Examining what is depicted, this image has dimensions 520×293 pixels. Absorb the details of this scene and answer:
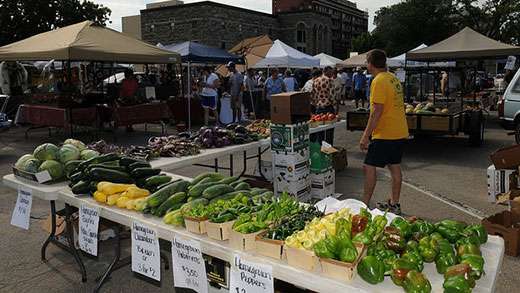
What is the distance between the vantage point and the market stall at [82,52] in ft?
34.1

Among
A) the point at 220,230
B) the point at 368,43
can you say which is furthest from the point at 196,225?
the point at 368,43

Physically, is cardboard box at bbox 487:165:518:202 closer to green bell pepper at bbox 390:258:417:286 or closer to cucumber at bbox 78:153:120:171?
green bell pepper at bbox 390:258:417:286

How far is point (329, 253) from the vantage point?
6.98 feet

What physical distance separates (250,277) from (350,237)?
541 millimetres

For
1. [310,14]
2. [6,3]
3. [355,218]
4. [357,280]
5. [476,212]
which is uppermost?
[310,14]

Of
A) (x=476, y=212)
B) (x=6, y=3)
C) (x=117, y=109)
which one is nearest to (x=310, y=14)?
(x=6, y=3)

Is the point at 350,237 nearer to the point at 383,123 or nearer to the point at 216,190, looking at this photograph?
the point at 216,190

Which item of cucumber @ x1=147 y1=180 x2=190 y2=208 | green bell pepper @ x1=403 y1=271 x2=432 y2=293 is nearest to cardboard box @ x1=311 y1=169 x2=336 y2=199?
cucumber @ x1=147 y1=180 x2=190 y2=208

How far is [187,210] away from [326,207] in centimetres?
88

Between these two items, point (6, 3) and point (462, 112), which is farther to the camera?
point (6, 3)

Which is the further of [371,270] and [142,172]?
[142,172]

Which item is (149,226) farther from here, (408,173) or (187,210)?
(408,173)

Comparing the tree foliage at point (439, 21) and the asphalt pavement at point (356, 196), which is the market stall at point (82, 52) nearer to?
the asphalt pavement at point (356, 196)

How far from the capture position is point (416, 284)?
6.32ft
